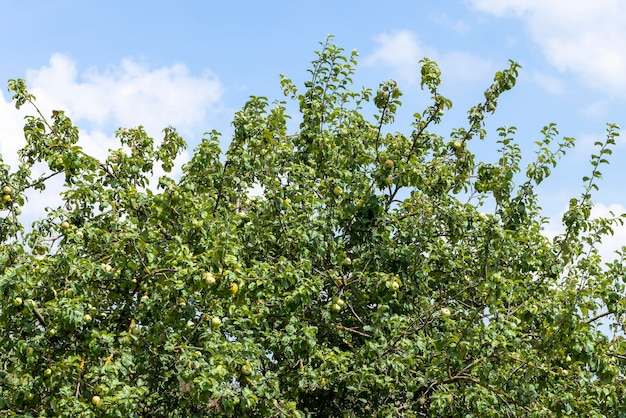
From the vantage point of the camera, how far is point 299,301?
25.8 feet

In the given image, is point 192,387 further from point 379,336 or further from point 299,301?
point 379,336

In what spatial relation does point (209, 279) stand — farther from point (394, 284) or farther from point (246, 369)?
point (394, 284)

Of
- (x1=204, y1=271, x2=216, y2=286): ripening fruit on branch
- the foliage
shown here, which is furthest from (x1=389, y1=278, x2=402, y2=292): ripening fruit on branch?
(x1=204, y1=271, x2=216, y2=286): ripening fruit on branch

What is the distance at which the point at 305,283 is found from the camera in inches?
304

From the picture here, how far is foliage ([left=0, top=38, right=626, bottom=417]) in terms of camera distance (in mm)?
7625

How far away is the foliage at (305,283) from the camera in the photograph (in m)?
7.62

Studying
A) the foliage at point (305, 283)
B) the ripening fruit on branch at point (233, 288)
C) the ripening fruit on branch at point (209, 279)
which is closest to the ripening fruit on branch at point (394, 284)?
the foliage at point (305, 283)

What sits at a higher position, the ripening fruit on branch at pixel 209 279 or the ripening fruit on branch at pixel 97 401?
the ripening fruit on branch at pixel 209 279

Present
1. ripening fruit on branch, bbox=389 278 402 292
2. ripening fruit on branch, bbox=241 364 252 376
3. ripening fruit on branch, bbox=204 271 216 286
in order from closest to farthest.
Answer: ripening fruit on branch, bbox=204 271 216 286 → ripening fruit on branch, bbox=241 364 252 376 → ripening fruit on branch, bbox=389 278 402 292

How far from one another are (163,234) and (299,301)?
6.85ft

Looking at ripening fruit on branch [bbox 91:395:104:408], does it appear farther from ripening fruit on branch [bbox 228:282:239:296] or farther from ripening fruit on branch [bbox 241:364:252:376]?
ripening fruit on branch [bbox 228:282:239:296]

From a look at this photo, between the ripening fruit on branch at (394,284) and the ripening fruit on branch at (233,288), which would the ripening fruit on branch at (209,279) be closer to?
the ripening fruit on branch at (233,288)

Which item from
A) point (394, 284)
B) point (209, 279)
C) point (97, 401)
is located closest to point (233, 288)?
point (209, 279)

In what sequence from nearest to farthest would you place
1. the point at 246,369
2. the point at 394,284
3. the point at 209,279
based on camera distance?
the point at 209,279
the point at 246,369
the point at 394,284
